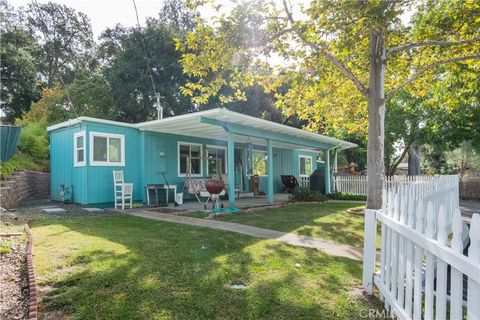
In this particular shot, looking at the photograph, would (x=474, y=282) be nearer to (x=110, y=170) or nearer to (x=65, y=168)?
(x=110, y=170)

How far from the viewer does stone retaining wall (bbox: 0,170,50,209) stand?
7.80 m

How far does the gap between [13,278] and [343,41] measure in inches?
269

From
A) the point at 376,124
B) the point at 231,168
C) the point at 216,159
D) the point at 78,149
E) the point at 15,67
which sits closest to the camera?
the point at 376,124

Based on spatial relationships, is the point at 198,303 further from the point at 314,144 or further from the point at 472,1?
the point at 314,144

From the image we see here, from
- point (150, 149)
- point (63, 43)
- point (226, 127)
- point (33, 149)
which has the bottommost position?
point (150, 149)

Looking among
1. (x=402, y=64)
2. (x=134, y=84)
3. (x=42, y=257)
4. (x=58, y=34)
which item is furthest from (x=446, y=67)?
(x=58, y=34)

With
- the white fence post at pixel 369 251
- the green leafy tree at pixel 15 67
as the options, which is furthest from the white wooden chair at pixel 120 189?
the green leafy tree at pixel 15 67

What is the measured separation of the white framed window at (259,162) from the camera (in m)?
15.7

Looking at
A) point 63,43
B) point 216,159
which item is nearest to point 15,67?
point 63,43

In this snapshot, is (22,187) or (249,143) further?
(249,143)

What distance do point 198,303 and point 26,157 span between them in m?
11.8

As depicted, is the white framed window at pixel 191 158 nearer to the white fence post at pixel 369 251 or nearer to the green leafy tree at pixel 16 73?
the white fence post at pixel 369 251

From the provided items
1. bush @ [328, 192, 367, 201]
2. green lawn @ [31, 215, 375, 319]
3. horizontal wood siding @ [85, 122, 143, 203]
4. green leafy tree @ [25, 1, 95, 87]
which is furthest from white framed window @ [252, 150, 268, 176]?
green leafy tree @ [25, 1, 95, 87]

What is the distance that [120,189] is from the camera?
30.9ft
